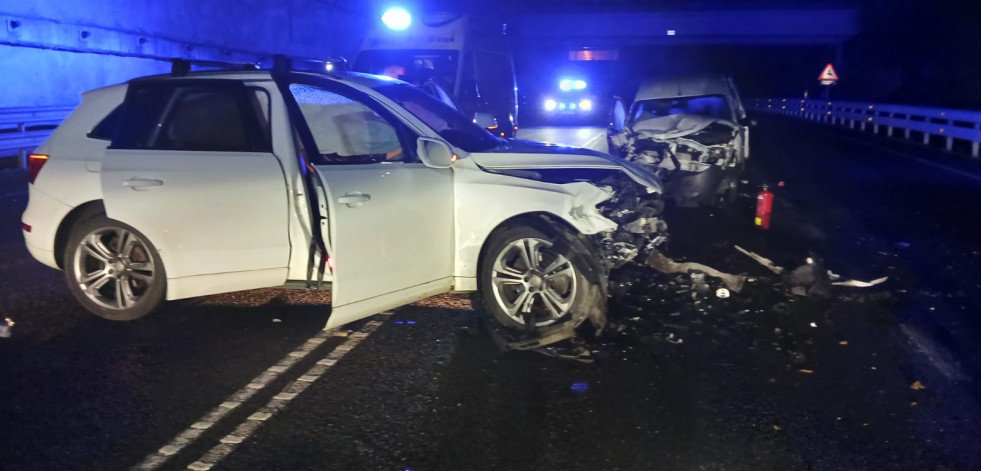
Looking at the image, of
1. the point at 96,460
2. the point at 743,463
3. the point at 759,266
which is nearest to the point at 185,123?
the point at 96,460

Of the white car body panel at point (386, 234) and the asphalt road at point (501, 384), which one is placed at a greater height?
the white car body panel at point (386, 234)

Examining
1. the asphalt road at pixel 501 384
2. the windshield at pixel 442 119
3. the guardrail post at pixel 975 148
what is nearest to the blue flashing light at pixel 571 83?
the guardrail post at pixel 975 148

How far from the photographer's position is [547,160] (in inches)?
230

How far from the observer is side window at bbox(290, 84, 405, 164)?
5.74 metres

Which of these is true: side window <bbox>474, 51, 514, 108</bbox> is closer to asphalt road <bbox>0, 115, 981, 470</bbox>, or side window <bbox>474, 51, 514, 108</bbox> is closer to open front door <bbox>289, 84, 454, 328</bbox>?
asphalt road <bbox>0, 115, 981, 470</bbox>

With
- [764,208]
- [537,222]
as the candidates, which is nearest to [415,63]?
Result: [764,208]

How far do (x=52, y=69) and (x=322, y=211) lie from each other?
1855 cm

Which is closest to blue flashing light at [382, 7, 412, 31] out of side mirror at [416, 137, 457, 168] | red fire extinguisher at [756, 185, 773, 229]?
red fire extinguisher at [756, 185, 773, 229]

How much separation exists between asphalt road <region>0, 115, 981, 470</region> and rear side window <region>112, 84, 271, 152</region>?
1300 mm

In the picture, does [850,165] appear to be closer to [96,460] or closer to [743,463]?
[743,463]

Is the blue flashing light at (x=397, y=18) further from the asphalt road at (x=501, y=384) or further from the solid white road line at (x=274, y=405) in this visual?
the solid white road line at (x=274, y=405)

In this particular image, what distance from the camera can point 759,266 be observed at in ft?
25.4

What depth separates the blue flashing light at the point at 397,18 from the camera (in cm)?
1402

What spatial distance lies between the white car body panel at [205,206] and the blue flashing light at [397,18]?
8942mm
